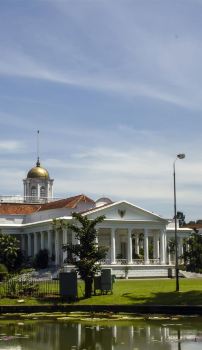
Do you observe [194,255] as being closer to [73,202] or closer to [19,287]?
[73,202]

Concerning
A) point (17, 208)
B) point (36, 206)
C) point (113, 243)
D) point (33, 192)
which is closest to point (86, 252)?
point (113, 243)

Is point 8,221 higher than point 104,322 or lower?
higher

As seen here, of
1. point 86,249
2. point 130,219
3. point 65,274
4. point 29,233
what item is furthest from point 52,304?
point 29,233

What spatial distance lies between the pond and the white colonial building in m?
44.1

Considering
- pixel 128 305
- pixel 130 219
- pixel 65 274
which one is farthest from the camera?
pixel 130 219

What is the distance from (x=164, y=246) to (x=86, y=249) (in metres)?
45.5

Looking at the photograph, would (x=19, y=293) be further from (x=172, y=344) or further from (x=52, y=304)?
(x=172, y=344)

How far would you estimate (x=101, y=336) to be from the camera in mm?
26625

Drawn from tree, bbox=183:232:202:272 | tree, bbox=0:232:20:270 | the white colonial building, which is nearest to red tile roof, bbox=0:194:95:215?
the white colonial building

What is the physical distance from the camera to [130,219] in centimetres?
8531

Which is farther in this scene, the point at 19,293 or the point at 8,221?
the point at 8,221

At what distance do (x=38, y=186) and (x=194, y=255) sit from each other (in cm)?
3783

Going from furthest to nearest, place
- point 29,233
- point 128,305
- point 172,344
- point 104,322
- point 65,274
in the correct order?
point 29,233 → point 65,274 → point 128,305 → point 104,322 → point 172,344

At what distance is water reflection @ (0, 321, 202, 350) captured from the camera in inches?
942
